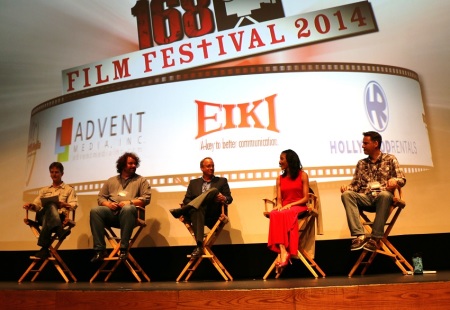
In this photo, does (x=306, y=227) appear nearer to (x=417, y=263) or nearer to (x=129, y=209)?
(x=417, y=263)

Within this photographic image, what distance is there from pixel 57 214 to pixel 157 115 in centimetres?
115

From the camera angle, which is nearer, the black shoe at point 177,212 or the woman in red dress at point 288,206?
the woman in red dress at point 288,206

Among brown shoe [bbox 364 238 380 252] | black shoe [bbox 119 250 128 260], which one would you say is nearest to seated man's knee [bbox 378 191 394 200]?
brown shoe [bbox 364 238 380 252]

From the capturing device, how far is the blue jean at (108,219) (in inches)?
152

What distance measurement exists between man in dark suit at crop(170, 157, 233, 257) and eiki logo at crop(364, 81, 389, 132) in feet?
4.24

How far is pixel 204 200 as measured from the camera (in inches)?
151

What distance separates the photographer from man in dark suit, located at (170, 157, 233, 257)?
383 centimetres

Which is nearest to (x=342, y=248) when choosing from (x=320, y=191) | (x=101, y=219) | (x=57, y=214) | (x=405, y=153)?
(x=320, y=191)

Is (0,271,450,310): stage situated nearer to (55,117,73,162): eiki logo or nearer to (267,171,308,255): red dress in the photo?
(267,171,308,255): red dress

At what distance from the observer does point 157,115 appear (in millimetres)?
4434

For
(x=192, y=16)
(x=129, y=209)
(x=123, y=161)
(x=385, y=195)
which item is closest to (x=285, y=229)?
(x=385, y=195)

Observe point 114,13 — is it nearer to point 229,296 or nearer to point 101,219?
point 101,219

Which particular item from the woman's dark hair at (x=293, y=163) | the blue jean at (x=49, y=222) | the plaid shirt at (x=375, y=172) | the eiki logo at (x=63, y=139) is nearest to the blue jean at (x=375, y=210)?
the plaid shirt at (x=375, y=172)

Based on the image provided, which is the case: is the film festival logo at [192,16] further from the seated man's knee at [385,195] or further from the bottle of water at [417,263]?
the bottle of water at [417,263]
